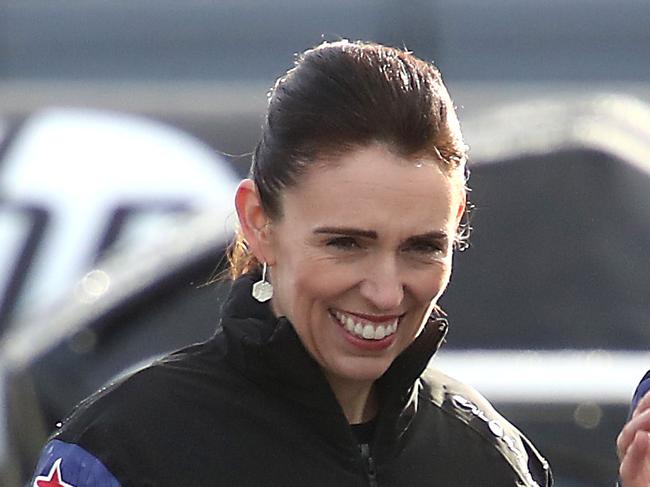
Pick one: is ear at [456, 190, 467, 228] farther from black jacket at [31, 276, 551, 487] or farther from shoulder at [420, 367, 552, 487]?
shoulder at [420, 367, 552, 487]

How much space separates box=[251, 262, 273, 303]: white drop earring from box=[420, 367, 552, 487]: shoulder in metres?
0.30

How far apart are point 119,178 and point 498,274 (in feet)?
5.86

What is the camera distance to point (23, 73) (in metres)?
7.19

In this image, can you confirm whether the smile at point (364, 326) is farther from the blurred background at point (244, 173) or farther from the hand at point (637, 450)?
the blurred background at point (244, 173)

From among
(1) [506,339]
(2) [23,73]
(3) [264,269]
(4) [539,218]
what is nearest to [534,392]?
(1) [506,339]

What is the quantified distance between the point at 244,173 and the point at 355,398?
3432 millimetres

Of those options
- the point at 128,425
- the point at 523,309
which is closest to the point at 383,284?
the point at 128,425

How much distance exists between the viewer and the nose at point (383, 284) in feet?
6.90

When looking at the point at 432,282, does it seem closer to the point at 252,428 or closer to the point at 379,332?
the point at 379,332

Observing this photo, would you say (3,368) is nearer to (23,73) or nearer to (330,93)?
(330,93)

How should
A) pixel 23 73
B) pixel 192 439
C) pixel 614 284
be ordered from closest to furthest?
pixel 192 439, pixel 614 284, pixel 23 73

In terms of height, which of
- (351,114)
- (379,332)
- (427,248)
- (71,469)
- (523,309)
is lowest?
(523,309)

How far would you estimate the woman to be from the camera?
6.89 ft

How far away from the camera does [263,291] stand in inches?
88.2
